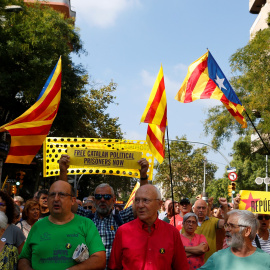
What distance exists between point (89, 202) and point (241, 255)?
624 centimetres

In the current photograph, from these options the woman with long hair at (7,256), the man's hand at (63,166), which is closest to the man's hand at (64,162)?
the man's hand at (63,166)

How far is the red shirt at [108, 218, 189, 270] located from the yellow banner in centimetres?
277

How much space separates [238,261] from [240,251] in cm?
10

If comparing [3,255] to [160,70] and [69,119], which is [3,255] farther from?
[69,119]

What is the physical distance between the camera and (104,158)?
22.9 ft

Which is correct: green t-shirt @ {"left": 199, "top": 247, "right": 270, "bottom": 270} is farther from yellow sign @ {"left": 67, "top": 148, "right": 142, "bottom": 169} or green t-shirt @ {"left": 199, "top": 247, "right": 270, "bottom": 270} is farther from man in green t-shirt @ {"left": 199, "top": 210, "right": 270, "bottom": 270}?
yellow sign @ {"left": 67, "top": 148, "right": 142, "bottom": 169}

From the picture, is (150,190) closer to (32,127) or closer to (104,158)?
(104,158)

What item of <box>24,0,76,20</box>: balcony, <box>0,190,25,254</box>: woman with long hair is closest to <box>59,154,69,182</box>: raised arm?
<box>0,190,25,254</box>: woman with long hair

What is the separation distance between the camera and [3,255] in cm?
457

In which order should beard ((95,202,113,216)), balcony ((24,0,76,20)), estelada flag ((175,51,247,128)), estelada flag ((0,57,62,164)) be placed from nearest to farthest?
1. beard ((95,202,113,216))
2. estelada flag ((0,57,62,164))
3. estelada flag ((175,51,247,128))
4. balcony ((24,0,76,20))

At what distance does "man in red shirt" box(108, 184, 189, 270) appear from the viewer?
4539mm

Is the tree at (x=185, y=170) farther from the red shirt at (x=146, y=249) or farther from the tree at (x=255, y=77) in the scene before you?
the red shirt at (x=146, y=249)

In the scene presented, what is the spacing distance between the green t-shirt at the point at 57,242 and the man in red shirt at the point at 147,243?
231mm


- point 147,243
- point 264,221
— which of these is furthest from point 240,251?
point 264,221
